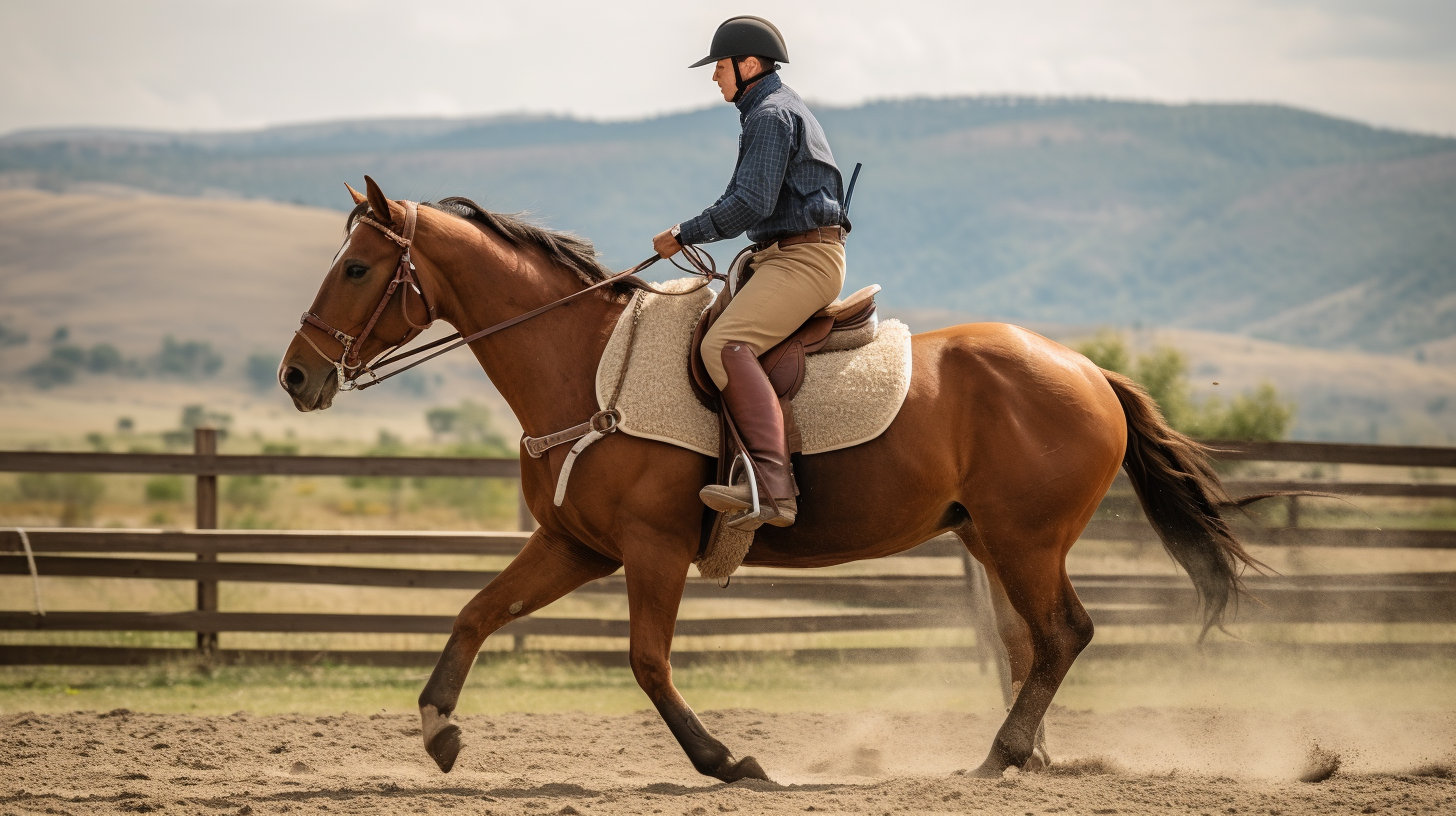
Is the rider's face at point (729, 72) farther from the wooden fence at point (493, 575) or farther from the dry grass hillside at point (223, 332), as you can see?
the dry grass hillside at point (223, 332)

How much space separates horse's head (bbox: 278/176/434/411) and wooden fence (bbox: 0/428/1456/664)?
3497 mm

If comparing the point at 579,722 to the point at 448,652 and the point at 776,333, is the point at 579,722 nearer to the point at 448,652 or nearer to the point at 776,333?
the point at 448,652

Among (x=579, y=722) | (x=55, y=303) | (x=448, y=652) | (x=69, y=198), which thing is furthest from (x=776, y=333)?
(x=69, y=198)

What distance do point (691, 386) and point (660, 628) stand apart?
39.3 inches

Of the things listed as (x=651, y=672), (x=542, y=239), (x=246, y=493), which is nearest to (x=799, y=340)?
(x=542, y=239)

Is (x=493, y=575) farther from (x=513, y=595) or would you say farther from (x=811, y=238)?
(x=811, y=238)

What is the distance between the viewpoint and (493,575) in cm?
865

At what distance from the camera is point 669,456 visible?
495 centimetres

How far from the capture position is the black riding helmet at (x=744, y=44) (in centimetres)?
509

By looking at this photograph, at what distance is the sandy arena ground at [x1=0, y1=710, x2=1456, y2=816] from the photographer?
4781 millimetres

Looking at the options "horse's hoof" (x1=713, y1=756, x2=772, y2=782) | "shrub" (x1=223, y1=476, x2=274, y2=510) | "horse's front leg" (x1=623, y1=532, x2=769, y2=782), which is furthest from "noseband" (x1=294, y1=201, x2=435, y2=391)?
"shrub" (x1=223, y1=476, x2=274, y2=510)

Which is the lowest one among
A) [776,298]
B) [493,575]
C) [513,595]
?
[493,575]

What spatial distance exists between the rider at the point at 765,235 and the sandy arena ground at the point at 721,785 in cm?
137

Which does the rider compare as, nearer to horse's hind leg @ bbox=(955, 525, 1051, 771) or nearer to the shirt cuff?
the shirt cuff
